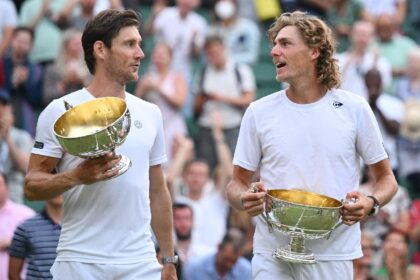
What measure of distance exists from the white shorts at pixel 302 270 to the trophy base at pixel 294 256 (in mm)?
143

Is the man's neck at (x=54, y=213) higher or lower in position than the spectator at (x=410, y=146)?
higher

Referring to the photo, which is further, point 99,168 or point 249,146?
point 249,146

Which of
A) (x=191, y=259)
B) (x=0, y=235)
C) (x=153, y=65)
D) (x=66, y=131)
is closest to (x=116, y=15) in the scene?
(x=66, y=131)

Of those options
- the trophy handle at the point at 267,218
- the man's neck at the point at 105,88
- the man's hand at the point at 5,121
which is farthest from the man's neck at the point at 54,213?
the man's hand at the point at 5,121

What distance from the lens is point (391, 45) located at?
15.4m

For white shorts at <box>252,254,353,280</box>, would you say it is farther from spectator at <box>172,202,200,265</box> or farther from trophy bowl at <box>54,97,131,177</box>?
spectator at <box>172,202,200,265</box>

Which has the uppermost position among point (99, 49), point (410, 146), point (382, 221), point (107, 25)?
point (107, 25)

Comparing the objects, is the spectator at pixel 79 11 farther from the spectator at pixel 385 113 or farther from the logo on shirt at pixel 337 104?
the logo on shirt at pixel 337 104

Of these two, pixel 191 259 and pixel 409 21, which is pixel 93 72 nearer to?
pixel 191 259

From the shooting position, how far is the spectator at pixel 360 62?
1402cm

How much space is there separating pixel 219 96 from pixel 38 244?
5823 millimetres

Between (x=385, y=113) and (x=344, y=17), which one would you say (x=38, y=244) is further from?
(x=344, y=17)

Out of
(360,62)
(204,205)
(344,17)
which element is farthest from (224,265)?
(344,17)

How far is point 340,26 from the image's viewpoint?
15797 millimetres
